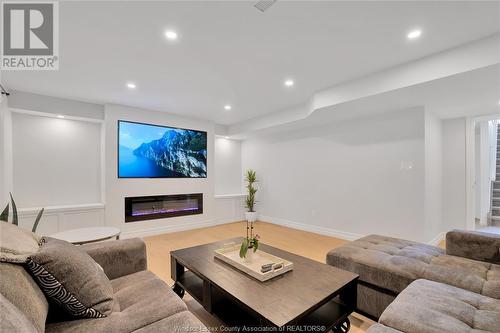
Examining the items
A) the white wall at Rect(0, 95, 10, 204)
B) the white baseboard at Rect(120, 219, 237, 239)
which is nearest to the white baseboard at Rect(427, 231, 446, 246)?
the white baseboard at Rect(120, 219, 237, 239)

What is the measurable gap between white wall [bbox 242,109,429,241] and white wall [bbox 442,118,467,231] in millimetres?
1240

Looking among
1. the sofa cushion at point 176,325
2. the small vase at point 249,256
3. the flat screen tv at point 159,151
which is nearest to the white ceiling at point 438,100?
the flat screen tv at point 159,151

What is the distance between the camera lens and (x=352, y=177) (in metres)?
4.25

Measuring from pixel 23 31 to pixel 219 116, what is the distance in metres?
3.31

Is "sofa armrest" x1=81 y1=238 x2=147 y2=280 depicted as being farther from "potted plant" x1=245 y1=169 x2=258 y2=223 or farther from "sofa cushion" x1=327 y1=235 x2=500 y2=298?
"potted plant" x1=245 y1=169 x2=258 y2=223

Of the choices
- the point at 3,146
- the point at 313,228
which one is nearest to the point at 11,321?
the point at 3,146

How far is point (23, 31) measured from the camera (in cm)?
204

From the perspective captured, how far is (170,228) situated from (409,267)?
420 centimetres

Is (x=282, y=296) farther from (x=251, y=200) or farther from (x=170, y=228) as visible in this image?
(x=251, y=200)

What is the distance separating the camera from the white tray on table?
166 cm

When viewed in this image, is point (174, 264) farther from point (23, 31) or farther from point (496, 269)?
point (496, 269)

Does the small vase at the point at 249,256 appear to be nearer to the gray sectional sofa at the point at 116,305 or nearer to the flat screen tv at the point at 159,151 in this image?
the gray sectional sofa at the point at 116,305

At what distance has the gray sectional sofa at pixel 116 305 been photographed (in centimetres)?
88

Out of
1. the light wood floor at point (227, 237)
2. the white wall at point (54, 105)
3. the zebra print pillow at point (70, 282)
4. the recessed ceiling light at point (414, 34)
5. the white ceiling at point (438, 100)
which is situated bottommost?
the light wood floor at point (227, 237)
